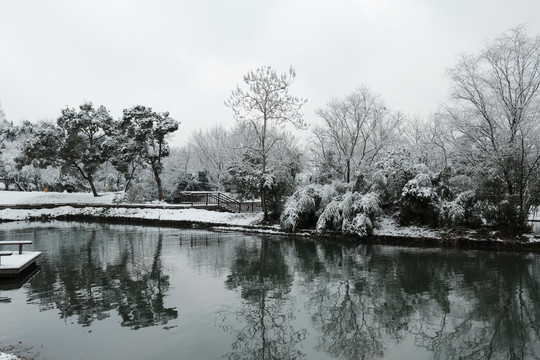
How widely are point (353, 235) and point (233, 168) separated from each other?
1330 centimetres

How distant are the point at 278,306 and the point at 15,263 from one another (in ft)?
24.8

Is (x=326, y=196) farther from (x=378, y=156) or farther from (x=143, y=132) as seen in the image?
(x=143, y=132)

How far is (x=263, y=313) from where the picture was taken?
7.73m

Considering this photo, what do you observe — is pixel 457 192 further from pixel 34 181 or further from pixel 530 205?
pixel 34 181

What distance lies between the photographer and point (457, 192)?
1828 centimetres

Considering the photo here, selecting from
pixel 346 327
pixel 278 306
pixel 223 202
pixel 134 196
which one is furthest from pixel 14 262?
pixel 134 196

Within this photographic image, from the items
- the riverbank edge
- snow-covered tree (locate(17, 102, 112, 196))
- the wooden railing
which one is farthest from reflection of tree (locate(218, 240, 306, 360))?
snow-covered tree (locate(17, 102, 112, 196))

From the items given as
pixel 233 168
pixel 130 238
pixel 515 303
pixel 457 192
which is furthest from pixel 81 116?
pixel 515 303

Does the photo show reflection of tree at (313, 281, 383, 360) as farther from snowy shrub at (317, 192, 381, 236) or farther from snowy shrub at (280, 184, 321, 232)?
snowy shrub at (280, 184, 321, 232)

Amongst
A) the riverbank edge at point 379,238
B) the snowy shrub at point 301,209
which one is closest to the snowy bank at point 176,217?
the riverbank edge at point 379,238

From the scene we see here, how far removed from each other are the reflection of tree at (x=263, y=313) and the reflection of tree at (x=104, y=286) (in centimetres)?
155

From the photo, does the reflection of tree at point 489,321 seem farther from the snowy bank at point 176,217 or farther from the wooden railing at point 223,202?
the wooden railing at point 223,202

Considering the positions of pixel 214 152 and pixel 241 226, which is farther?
pixel 214 152

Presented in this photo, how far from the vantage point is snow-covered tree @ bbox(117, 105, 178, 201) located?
104 ft
